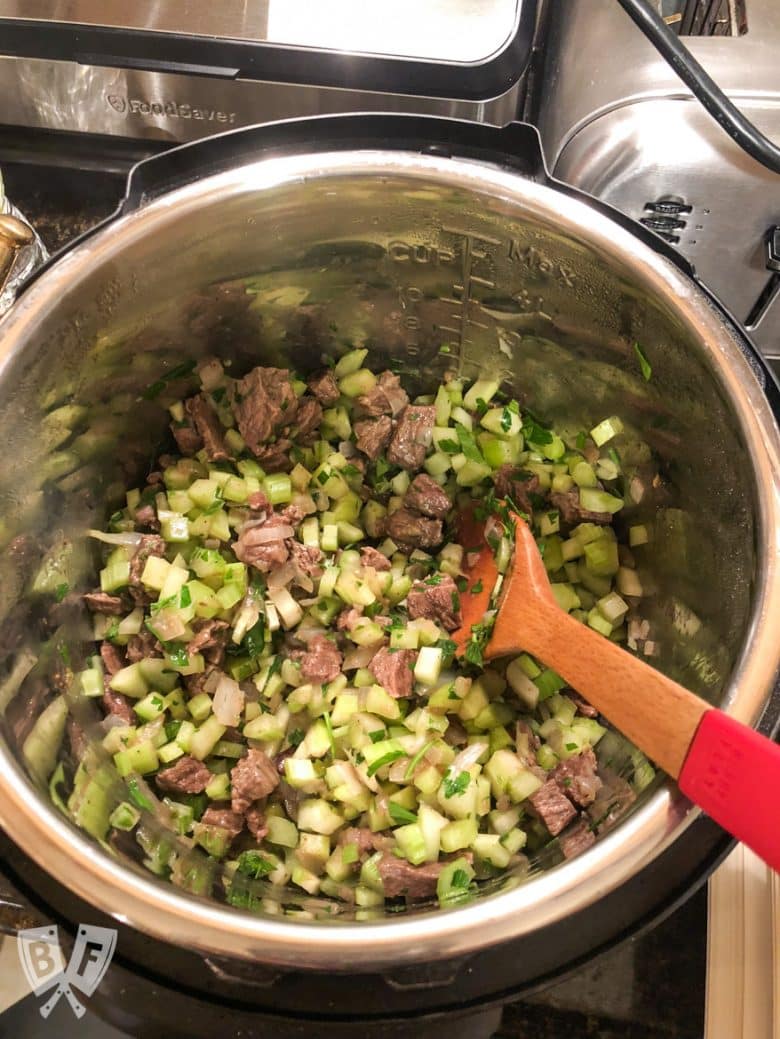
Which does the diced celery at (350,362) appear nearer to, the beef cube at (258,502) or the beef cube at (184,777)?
the beef cube at (258,502)

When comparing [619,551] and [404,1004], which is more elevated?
[619,551]

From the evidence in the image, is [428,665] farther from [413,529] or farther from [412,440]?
[412,440]

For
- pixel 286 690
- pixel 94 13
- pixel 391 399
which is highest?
pixel 94 13

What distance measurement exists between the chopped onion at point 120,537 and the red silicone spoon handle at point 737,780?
84cm

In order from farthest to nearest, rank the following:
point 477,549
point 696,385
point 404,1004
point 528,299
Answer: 1. point 477,549
2. point 528,299
3. point 696,385
4. point 404,1004

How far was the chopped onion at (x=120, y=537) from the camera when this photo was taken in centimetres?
117

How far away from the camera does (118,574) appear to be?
115 cm

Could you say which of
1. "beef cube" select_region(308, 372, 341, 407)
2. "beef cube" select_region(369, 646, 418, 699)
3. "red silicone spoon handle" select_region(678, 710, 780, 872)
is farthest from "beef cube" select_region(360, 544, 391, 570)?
"red silicone spoon handle" select_region(678, 710, 780, 872)

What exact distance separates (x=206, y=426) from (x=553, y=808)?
765mm

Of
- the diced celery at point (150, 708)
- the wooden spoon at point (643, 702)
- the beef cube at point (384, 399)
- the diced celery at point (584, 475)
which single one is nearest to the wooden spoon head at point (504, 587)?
the wooden spoon at point (643, 702)

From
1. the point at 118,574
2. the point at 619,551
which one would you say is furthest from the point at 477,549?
the point at 118,574

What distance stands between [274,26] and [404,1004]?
51.9 inches

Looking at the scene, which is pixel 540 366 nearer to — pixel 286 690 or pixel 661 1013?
pixel 286 690

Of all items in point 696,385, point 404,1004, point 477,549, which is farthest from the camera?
point 477,549
